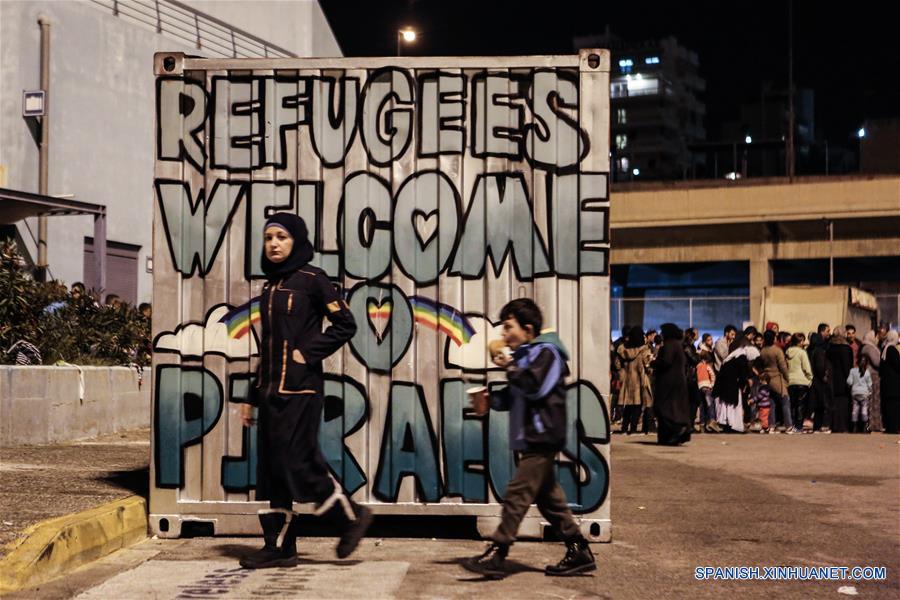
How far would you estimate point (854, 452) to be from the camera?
51.2 ft

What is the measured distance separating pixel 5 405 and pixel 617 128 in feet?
430

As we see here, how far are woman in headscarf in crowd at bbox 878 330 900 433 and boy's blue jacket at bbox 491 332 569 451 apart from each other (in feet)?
48.7

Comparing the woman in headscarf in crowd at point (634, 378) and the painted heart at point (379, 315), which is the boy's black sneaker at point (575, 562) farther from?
the woman in headscarf in crowd at point (634, 378)

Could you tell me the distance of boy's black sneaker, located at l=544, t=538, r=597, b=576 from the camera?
6484mm

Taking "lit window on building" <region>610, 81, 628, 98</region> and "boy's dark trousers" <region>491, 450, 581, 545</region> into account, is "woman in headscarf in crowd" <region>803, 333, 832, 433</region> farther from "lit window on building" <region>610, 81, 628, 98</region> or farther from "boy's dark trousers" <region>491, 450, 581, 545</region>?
"lit window on building" <region>610, 81, 628, 98</region>

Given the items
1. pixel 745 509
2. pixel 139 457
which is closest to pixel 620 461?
pixel 745 509

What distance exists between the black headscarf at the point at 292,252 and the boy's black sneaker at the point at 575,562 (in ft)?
6.87

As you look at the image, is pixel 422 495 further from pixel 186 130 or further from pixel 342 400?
pixel 186 130

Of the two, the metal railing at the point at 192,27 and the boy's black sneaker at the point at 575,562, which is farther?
the metal railing at the point at 192,27

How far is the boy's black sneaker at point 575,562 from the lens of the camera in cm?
648

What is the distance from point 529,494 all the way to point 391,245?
1.97 m

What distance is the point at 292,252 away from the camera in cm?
666

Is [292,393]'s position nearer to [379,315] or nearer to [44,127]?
[379,315]

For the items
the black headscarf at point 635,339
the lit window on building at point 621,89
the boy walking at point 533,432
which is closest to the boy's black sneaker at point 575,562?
the boy walking at point 533,432
